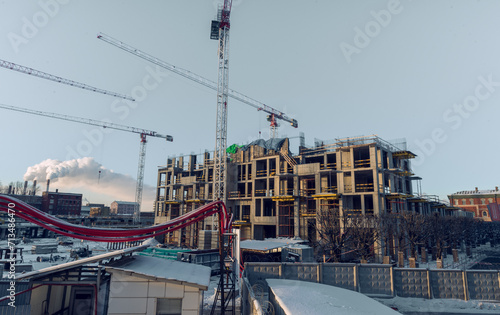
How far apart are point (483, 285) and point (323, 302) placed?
12920mm

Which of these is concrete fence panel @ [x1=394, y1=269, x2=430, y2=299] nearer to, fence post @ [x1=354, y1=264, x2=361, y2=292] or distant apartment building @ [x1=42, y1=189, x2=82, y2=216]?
fence post @ [x1=354, y1=264, x2=361, y2=292]

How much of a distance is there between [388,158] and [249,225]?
2630 centimetres

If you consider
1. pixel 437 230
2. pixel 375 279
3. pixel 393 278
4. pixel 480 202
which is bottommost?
pixel 375 279

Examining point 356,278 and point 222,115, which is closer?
point 356,278

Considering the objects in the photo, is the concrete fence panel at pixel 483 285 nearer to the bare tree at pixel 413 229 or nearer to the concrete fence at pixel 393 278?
the concrete fence at pixel 393 278

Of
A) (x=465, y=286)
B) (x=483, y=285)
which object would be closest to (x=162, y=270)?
(x=465, y=286)

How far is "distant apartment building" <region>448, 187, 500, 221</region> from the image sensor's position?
9456 centimetres

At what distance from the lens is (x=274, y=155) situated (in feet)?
166

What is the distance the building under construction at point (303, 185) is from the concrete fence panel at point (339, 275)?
16.9 m

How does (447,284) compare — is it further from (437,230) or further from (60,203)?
(60,203)

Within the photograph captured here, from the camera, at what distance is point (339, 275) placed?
728 inches

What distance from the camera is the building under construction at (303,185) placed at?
136 feet

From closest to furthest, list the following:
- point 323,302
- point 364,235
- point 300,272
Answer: point 323,302 < point 300,272 < point 364,235

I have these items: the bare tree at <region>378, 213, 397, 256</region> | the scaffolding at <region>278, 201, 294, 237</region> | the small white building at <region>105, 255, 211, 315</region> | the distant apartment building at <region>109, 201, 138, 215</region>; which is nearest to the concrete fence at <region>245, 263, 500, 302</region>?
the small white building at <region>105, 255, 211, 315</region>
